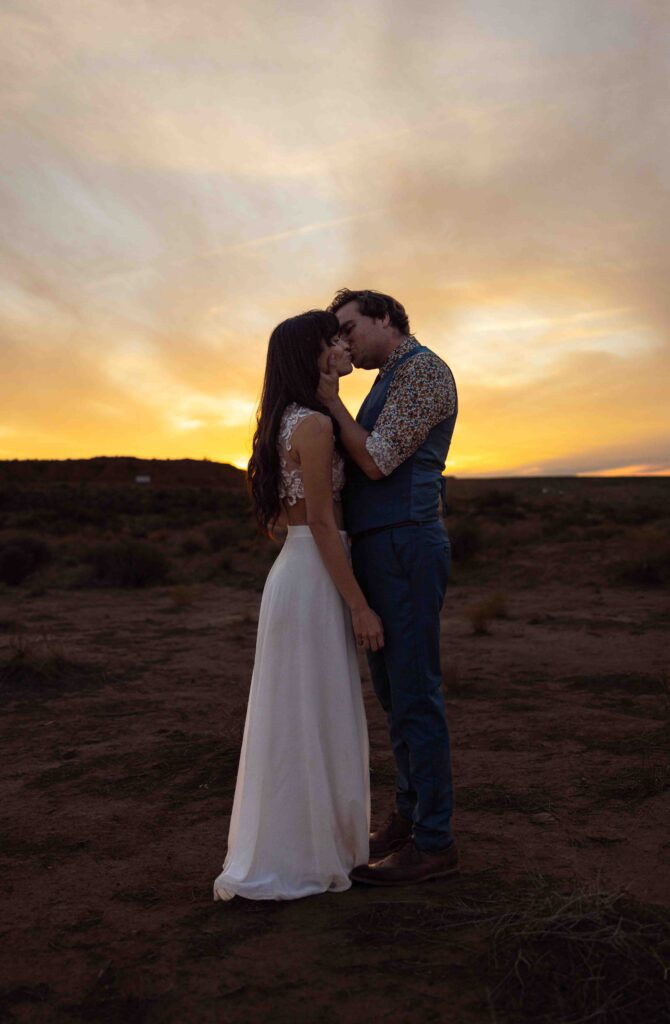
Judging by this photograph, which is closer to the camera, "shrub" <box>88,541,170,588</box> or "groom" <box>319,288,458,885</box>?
"groom" <box>319,288,458,885</box>

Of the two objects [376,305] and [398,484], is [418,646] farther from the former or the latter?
[376,305]

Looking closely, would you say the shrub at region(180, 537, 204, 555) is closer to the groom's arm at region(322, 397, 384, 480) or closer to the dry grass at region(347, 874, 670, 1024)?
the groom's arm at region(322, 397, 384, 480)

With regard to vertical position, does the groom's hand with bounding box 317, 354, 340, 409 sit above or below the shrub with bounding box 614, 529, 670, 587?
above

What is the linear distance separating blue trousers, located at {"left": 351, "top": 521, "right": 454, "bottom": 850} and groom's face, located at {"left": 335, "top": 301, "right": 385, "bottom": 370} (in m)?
0.65

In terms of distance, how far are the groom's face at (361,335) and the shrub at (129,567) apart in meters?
12.7

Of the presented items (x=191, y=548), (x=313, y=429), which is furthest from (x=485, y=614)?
(x=191, y=548)

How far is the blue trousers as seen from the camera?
3180 mm

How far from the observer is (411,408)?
3.08 meters

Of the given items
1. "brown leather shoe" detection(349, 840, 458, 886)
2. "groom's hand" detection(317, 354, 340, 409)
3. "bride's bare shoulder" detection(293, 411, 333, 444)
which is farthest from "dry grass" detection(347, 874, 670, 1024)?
"groom's hand" detection(317, 354, 340, 409)

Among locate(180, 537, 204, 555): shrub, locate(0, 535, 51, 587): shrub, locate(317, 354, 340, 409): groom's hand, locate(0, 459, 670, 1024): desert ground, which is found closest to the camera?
locate(0, 459, 670, 1024): desert ground

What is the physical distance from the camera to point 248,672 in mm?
8180

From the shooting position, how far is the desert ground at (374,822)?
248 cm

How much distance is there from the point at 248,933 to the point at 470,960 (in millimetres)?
755

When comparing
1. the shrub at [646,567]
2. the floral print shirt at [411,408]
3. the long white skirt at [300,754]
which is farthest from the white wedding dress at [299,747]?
the shrub at [646,567]
